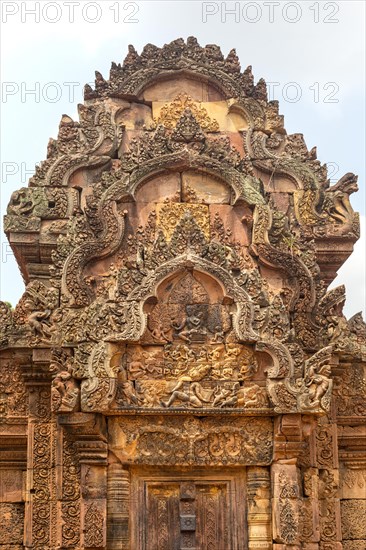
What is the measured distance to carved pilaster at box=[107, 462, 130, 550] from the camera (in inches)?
414

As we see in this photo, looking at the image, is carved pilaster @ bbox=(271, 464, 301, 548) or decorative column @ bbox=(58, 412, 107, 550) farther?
carved pilaster @ bbox=(271, 464, 301, 548)

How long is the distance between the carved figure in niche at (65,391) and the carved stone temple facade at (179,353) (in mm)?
22

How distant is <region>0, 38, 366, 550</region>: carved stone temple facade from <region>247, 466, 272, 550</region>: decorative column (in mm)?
16

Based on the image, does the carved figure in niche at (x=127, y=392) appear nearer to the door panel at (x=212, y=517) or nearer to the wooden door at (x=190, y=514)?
the wooden door at (x=190, y=514)

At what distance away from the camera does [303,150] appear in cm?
1256

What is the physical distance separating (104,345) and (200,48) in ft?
15.0

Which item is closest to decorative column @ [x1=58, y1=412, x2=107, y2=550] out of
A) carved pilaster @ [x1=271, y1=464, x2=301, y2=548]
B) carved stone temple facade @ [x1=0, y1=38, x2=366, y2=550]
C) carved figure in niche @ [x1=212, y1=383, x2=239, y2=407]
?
carved stone temple facade @ [x1=0, y1=38, x2=366, y2=550]

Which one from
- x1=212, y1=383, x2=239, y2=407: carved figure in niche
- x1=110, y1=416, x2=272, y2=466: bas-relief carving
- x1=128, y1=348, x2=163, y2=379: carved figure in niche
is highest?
x1=128, y1=348, x2=163, y2=379: carved figure in niche

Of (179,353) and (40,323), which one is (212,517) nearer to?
(179,353)

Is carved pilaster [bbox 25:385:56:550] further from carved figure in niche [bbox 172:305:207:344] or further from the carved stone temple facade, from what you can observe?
carved figure in niche [bbox 172:305:207:344]

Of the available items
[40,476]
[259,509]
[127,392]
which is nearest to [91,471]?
[40,476]

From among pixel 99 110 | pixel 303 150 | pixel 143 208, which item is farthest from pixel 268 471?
pixel 99 110

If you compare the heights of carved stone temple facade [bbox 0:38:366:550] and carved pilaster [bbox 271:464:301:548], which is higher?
carved stone temple facade [bbox 0:38:366:550]

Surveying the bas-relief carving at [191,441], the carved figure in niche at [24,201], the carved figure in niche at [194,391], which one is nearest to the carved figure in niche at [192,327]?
the carved figure in niche at [194,391]
